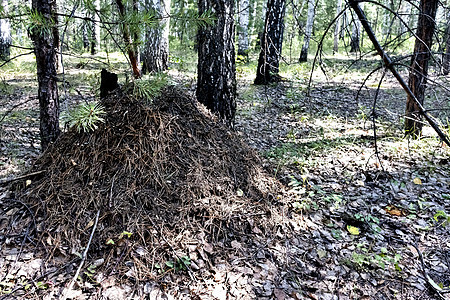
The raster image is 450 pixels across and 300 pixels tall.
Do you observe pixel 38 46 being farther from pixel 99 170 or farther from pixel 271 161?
pixel 271 161

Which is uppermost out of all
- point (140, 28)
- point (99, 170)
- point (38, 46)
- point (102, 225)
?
point (140, 28)

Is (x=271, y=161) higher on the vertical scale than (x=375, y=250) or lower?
higher

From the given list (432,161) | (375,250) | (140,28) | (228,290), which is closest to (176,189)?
(228,290)

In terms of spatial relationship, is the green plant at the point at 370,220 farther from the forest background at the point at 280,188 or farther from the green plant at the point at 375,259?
the green plant at the point at 375,259

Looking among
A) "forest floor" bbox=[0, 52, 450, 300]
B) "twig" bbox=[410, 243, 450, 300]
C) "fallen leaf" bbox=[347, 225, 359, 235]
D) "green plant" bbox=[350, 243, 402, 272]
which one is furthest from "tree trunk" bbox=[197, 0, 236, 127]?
"twig" bbox=[410, 243, 450, 300]

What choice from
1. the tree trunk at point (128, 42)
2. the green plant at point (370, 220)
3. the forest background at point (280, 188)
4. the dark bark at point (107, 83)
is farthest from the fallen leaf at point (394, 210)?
the dark bark at point (107, 83)

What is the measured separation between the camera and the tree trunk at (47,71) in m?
2.60

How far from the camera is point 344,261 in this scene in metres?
2.79

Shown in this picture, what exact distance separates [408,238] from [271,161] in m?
1.93

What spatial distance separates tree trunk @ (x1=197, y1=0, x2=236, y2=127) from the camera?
3.68 meters

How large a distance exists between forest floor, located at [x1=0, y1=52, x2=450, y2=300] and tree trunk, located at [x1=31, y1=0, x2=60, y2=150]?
11.1 inches

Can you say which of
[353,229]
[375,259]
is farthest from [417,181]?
[375,259]

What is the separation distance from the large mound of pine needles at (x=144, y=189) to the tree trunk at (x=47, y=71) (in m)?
0.20

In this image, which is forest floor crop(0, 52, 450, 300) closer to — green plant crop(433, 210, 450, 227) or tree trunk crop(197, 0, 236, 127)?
green plant crop(433, 210, 450, 227)
